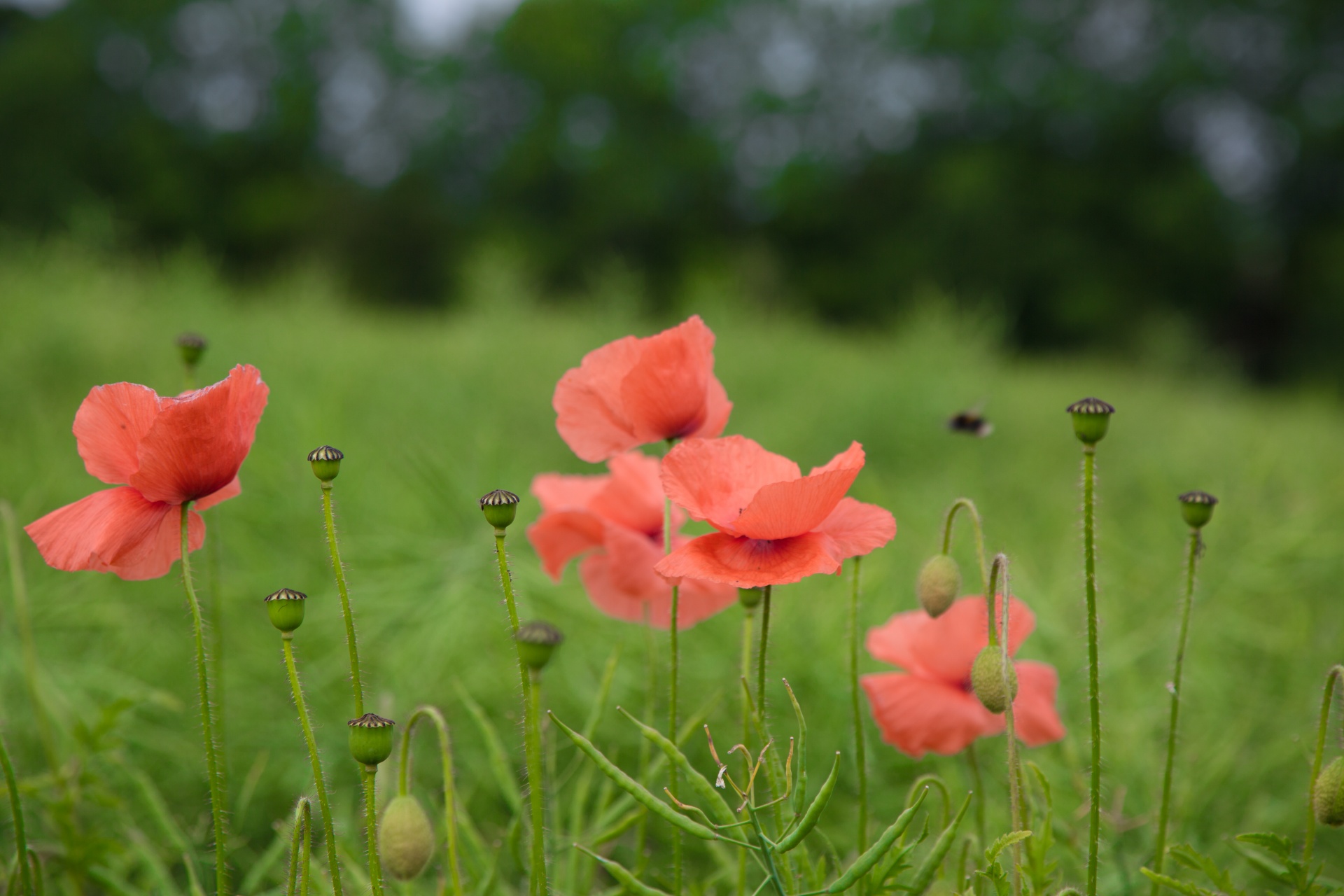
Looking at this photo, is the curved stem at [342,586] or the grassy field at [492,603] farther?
the grassy field at [492,603]

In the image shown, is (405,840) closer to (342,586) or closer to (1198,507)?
(342,586)

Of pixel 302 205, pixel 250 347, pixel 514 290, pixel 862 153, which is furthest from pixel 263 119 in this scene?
pixel 250 347

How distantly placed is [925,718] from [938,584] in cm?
13

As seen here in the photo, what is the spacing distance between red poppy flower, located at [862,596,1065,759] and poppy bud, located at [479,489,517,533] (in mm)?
325

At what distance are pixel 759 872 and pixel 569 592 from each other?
717mm

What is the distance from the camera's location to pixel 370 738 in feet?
1.48

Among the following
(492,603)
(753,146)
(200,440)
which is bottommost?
(492,603)

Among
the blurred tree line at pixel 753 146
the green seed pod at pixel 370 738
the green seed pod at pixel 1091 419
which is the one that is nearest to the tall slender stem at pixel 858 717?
the green seed pod at pixel 1091 419

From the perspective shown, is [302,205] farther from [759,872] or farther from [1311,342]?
[759,872]

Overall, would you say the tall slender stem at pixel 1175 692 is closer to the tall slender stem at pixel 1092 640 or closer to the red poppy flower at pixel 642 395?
the tall slender stem at pixel 1092 640

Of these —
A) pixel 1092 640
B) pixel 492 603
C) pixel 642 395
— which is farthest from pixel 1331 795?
pixel 492 603

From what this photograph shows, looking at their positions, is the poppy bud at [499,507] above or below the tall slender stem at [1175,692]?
above

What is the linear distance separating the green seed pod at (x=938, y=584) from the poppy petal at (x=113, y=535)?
422 millimetres

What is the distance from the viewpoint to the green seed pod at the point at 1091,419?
461 mm
